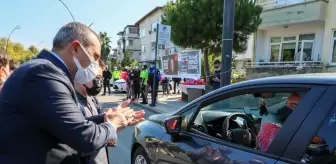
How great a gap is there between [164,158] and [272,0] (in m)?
16.0

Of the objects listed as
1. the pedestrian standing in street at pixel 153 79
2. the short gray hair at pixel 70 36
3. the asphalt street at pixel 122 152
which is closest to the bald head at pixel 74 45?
the short gray hair at pixel 70 36

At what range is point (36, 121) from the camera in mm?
1244

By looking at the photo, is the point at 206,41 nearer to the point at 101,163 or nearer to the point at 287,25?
the point at 287,25

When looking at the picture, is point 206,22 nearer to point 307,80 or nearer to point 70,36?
point 307,80

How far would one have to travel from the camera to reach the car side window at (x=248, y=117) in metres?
2.06

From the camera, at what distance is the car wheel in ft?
11.2

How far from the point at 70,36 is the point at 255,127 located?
1986 mm

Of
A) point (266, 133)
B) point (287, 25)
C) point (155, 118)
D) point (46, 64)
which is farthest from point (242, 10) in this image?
point (46, 64)

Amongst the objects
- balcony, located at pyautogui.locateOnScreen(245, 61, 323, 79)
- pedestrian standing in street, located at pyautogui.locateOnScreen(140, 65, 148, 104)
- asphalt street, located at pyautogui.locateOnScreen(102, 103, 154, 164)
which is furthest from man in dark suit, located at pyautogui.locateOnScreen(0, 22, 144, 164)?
balcony, located at pyautogui.locateOnScreen(245, 61, 323, 79)

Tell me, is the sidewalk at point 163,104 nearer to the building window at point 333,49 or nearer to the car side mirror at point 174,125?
Result: the car side mirror at point 174,125

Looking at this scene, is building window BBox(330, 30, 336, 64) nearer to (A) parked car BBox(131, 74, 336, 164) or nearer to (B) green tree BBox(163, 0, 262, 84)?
(B) green tree BBox(163, 0, 262, 84)

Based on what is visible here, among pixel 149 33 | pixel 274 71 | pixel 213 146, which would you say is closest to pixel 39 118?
pixel 213 146

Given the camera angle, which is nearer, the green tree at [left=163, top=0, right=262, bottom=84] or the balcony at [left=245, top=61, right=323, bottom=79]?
the balcony at [left=245, top=61, right=323, bottom=79]

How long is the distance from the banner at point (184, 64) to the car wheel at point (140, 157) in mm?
6412
